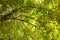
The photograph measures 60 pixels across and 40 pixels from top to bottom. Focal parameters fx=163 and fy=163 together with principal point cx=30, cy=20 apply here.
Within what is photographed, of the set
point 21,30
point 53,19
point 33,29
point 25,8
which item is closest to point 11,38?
point 21,30

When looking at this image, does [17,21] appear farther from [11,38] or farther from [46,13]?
[46,13]

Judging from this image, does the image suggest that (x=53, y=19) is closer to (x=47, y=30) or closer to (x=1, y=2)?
(x=47, y=30)

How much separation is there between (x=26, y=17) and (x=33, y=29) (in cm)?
19

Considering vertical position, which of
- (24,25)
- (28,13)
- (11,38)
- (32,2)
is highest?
(32,2)

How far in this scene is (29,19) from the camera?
217 centimetres

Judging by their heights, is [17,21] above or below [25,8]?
below

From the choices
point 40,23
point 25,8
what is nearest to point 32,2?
point 25,8

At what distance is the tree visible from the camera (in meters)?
2.11

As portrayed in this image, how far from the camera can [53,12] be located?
2203mm

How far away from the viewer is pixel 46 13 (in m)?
2.20

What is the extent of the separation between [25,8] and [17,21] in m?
0.22

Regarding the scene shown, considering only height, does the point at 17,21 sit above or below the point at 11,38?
above

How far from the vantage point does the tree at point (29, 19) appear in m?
2.11

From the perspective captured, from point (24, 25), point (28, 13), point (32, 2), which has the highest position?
point (32, 2)
